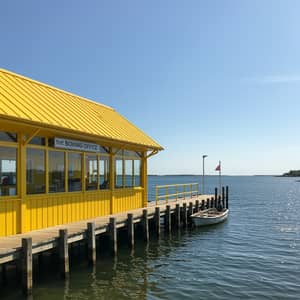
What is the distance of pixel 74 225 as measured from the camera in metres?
14.9

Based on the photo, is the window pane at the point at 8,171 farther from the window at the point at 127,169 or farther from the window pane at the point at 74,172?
the window at the point at 127,169

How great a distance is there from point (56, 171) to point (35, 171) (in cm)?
120

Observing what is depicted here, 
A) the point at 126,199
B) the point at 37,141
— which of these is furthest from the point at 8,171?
the point at 126,199

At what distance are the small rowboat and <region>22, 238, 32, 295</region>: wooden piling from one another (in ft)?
46.1

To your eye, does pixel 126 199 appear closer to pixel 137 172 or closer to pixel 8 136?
pixel 137 172

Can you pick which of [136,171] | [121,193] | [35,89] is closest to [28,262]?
[35,89]

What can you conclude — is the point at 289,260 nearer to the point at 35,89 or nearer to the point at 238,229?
the point at 238,229

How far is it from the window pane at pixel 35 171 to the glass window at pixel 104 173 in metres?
3.97

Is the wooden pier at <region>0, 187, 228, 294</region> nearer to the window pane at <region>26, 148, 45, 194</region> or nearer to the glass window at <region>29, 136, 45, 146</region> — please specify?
the window pane at <region>26, 148, 45, 194</region>

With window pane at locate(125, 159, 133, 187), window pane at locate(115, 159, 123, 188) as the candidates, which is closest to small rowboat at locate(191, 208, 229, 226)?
window pane at locate(125, 159, 133, 187)

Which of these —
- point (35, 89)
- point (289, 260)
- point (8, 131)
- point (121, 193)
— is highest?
point (35, 89)

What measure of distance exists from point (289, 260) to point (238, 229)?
29.0ft

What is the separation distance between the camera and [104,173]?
18031mm

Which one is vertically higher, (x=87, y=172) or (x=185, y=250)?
(x=87, y=172)
